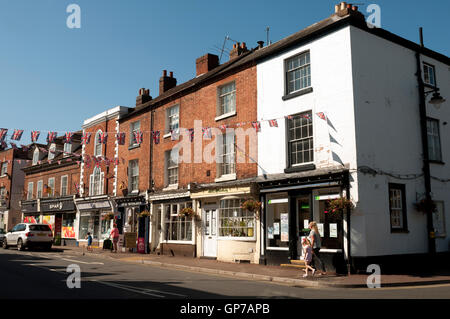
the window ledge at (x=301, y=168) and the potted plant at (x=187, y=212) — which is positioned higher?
the window ledge at (x=301, y=168)

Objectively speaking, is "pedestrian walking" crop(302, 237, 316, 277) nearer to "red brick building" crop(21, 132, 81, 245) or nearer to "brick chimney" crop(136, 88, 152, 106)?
"brick chimney" crop(136, 88, 152, 106)

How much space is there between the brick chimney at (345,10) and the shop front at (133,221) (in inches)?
562

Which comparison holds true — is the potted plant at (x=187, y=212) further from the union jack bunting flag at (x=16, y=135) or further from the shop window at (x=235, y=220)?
the union jack bunting flag at (x=16, y=135)

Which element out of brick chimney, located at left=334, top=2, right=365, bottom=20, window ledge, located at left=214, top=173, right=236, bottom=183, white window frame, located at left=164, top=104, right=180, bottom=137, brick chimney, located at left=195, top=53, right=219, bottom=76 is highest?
brick chimney, located at left=195, top=53, right=219, bottom=76

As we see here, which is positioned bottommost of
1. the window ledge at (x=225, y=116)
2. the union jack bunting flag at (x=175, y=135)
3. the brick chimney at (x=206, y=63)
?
the union jack bunting flag at (x=175, y=135)

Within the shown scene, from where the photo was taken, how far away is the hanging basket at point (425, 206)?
15.0m

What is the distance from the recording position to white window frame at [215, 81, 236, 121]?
63.0 ft

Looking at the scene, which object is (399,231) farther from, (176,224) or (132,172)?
(132,172)

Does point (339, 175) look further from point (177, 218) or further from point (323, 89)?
point (177, 218)

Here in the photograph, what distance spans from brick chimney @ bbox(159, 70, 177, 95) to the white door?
10.4 metres

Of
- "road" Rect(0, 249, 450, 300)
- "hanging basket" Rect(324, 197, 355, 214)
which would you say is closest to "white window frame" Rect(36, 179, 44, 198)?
"road" Rect(0, 249, 450, 300)

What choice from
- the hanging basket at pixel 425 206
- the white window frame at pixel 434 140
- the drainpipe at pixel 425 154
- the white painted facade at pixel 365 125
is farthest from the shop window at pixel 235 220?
the white window frame at pixel 434 140

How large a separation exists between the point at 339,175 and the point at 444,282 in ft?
14.3

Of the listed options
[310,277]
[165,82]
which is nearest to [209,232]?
[310,277]
